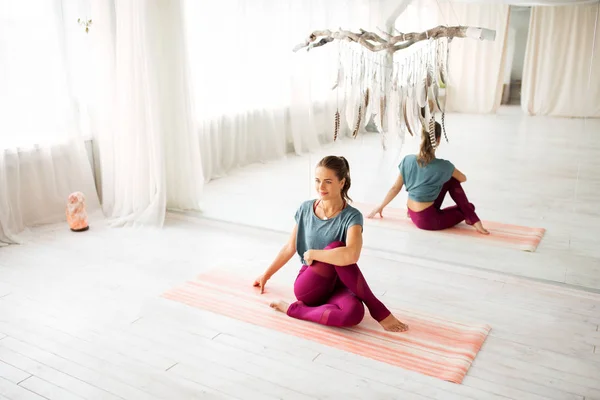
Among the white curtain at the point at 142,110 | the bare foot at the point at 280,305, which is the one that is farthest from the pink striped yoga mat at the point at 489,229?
the white curtain at the point at 142,110

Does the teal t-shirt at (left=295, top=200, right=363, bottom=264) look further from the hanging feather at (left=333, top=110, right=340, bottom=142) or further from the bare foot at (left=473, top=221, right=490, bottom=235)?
the bare foot at (left=473, top=221, right=490, bottom=235)

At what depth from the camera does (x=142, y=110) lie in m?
3.83

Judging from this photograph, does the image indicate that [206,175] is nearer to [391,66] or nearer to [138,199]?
[138,199]

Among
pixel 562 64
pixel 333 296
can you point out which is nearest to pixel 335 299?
pixel 333 296

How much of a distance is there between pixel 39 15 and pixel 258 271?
2.18 m

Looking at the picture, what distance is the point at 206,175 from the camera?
14.4 ft

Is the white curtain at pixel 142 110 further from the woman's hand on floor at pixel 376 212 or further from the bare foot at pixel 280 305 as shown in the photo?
the bare foot at pixel 280 305

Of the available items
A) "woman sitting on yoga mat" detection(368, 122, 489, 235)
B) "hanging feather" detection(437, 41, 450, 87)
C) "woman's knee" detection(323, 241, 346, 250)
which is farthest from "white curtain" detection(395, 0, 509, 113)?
"woman's knee" detection(323, 241, 346, 250)

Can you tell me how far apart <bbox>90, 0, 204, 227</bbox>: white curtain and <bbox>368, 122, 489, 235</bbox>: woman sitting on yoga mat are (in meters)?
1.47

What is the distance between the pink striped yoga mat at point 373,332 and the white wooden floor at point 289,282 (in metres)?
0.06

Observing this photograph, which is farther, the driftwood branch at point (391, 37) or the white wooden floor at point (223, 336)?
the driftwood branch at point (391, 37)

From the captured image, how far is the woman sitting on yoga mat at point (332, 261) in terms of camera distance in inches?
96.3

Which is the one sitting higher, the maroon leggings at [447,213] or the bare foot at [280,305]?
the maroon leggings at [447,213]

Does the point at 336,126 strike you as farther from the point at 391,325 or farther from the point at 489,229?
the point at 391,325
